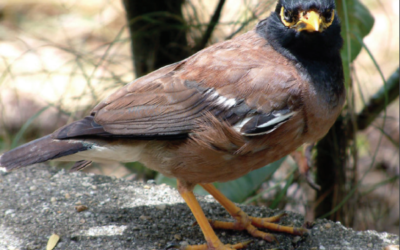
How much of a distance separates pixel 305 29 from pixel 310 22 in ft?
0.23

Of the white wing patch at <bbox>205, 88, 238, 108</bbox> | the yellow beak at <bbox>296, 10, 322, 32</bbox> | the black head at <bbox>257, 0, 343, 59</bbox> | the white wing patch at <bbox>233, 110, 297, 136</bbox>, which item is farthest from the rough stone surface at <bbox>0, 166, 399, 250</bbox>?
the yellow beak at <bbox>296, 10, 322, 32</bbox>

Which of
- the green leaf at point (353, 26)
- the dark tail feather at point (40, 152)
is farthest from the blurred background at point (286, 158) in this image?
the dark tail feather at point (40, 152)

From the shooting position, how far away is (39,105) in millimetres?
7660

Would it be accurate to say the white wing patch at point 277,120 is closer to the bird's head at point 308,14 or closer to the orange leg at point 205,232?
the bird's head at point 308,14

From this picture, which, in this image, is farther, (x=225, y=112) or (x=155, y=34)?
(x=155, y=34)

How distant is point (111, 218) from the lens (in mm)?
3879

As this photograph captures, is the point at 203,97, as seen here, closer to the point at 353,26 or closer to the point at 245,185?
the point at 245,185

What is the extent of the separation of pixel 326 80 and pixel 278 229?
1.30 metres

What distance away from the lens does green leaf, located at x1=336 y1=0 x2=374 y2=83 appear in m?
4.60

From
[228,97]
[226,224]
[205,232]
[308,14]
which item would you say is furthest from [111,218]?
[308,14]

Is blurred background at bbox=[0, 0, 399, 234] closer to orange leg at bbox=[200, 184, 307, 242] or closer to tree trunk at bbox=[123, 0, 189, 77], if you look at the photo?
tree trunk at bbox=[123, 0, 189, 77]

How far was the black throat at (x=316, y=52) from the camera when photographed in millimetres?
3471

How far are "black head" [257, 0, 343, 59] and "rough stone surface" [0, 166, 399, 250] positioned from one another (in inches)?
59.0

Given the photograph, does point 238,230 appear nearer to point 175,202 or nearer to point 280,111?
point 175,202
